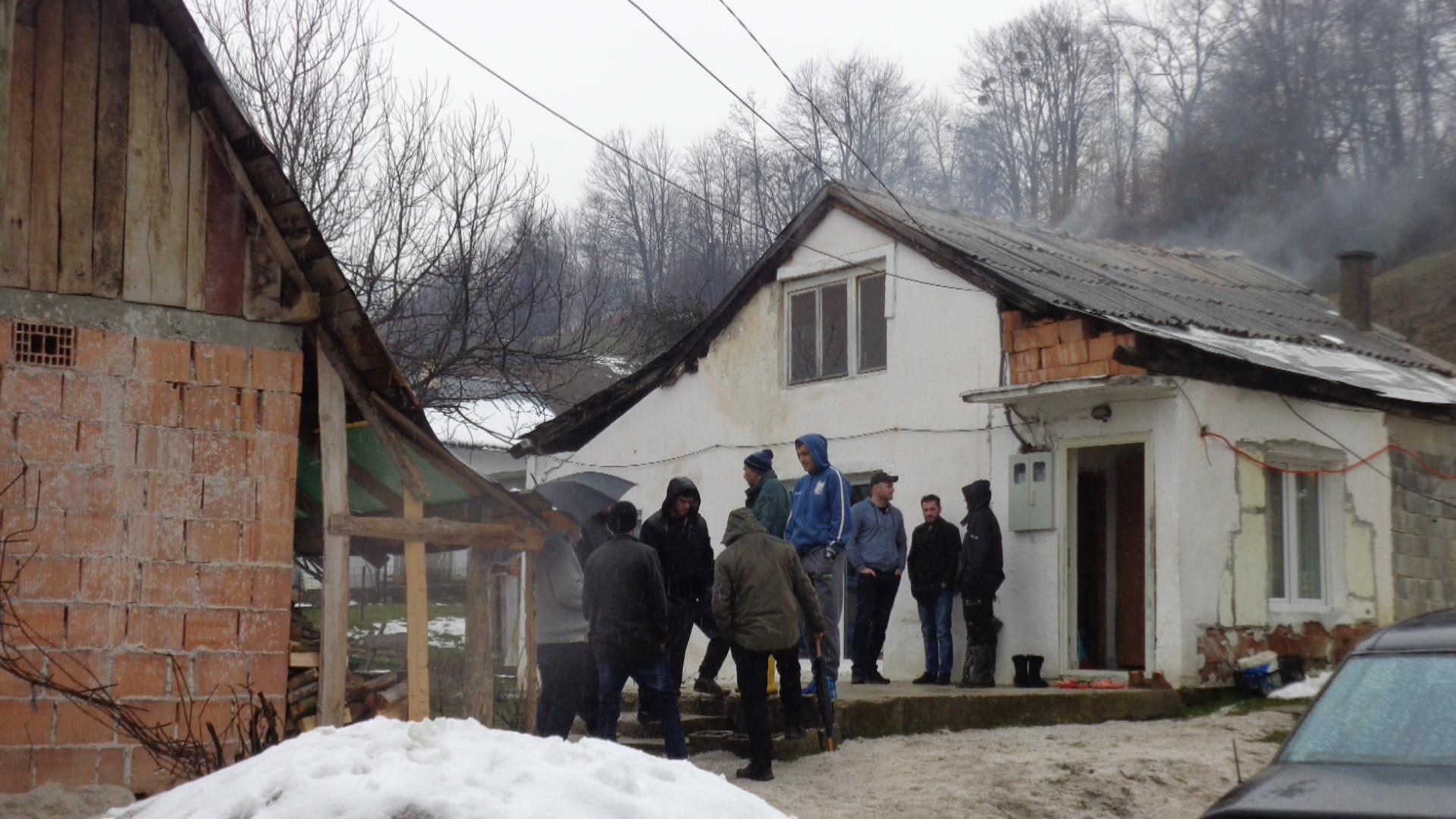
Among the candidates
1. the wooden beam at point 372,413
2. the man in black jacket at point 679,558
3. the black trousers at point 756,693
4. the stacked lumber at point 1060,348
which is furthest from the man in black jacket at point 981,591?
the wooden beam at point 372,413

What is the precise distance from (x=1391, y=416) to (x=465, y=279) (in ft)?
36.0

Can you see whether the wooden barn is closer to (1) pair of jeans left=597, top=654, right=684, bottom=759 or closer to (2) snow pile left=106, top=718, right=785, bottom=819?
(1) pair of jeans left=597, top=654, right=684, bottom=759

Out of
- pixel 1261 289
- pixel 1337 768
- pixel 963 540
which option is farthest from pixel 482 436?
pixel 1337 768

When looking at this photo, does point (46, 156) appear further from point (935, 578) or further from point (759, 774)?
point (935, 578)

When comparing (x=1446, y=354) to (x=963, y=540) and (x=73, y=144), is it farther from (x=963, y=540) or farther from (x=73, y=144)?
(x=73, y=144)

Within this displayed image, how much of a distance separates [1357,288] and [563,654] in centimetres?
1253

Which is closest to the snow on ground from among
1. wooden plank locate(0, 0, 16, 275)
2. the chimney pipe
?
wooden plank locate(0, 0, 16, 275)

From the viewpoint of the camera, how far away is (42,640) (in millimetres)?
7305

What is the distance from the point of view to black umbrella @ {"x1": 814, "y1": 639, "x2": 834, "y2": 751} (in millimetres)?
9438

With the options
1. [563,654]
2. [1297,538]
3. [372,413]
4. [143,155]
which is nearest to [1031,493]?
[1297,538]

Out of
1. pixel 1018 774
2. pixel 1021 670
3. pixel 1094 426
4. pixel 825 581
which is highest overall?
pixel 1094 426

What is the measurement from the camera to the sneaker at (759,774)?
8859mm

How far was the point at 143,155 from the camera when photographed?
8031 millimetres

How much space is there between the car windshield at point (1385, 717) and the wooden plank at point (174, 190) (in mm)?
6105
